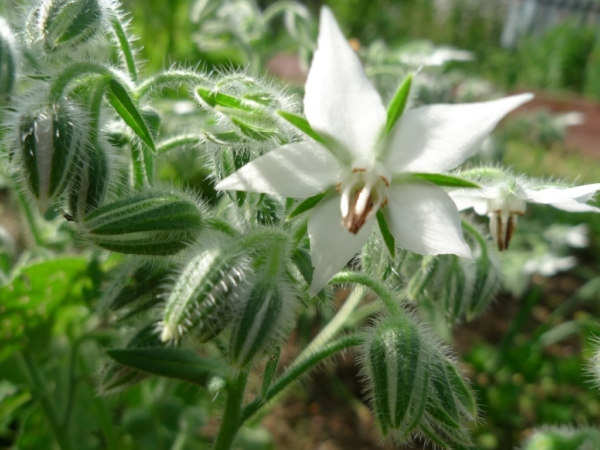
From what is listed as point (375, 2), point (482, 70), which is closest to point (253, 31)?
point (375, 2)

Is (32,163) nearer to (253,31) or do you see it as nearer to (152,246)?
(152,246)

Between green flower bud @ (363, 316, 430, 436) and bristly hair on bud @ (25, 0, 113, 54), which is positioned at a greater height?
bristly hair on bud @ (25, 0, 113, 54)

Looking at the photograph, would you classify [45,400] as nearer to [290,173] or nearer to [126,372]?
[126,372]

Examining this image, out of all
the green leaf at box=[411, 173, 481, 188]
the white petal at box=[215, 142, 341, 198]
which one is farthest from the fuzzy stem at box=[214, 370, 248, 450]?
the green leaf at box=[411, 173, 481, 188]

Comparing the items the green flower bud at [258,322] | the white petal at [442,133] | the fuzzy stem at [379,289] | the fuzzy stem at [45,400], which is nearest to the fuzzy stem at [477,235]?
the fuzzy stem at [379,289]

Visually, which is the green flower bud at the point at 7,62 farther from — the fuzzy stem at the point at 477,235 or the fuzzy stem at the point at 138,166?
the fuzzy stem at the point at 477,235

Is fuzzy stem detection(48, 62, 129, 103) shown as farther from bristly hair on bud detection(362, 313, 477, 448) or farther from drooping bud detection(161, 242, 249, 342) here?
bristly hair on bud detection(362, 313, 477, 448)
